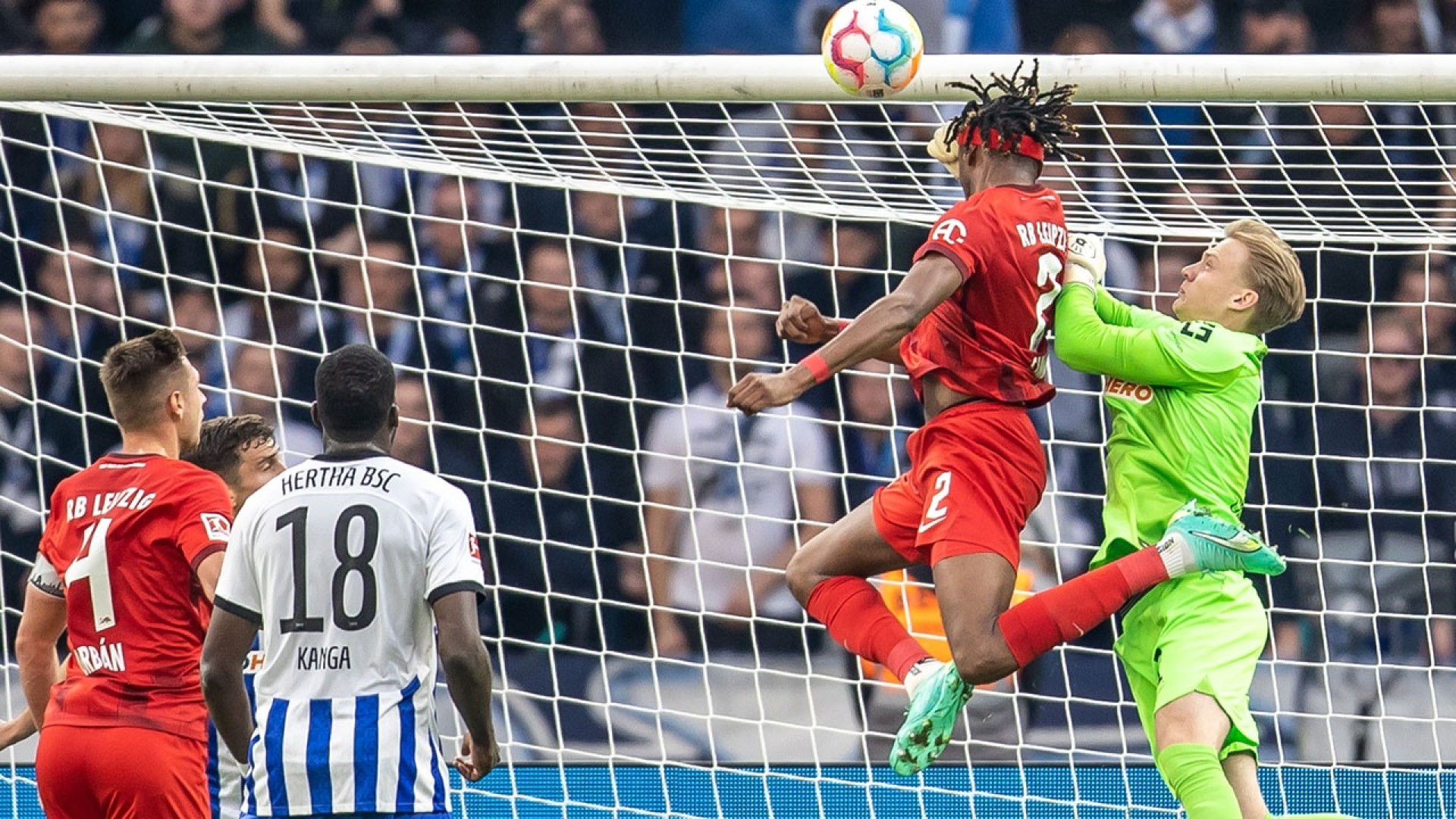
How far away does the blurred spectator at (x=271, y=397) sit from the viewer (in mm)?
6691

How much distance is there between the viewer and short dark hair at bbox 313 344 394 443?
334cm

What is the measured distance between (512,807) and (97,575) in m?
2.27

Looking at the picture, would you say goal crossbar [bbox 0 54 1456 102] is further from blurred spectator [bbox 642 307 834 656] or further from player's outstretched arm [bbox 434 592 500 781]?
blurred spectator [bbox 642 307 834 656]

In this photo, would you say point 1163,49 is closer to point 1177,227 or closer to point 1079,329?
point 1177,227

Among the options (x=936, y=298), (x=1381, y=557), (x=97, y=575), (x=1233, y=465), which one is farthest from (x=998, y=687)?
(x=97, y=575)

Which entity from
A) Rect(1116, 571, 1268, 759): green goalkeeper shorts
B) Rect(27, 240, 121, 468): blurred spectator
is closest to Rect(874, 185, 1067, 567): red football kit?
Rect(1116, 571, 1268, 759): green goalkeeper shorts

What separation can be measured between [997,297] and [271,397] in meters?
3.19

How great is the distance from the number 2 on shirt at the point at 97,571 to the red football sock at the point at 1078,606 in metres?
1.82

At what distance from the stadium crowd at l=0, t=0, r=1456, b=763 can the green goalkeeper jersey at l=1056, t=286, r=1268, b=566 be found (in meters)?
2.25

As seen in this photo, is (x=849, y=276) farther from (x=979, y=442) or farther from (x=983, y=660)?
(x=983, y=660)

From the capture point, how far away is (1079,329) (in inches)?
162

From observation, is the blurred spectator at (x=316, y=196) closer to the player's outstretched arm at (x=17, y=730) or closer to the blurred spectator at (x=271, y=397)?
the blurred spectator at (x=271, y=397)

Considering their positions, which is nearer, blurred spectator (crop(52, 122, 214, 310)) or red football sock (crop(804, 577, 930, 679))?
red football sock (crop(804, 577, 930, 679))

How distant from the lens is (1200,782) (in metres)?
3.95
